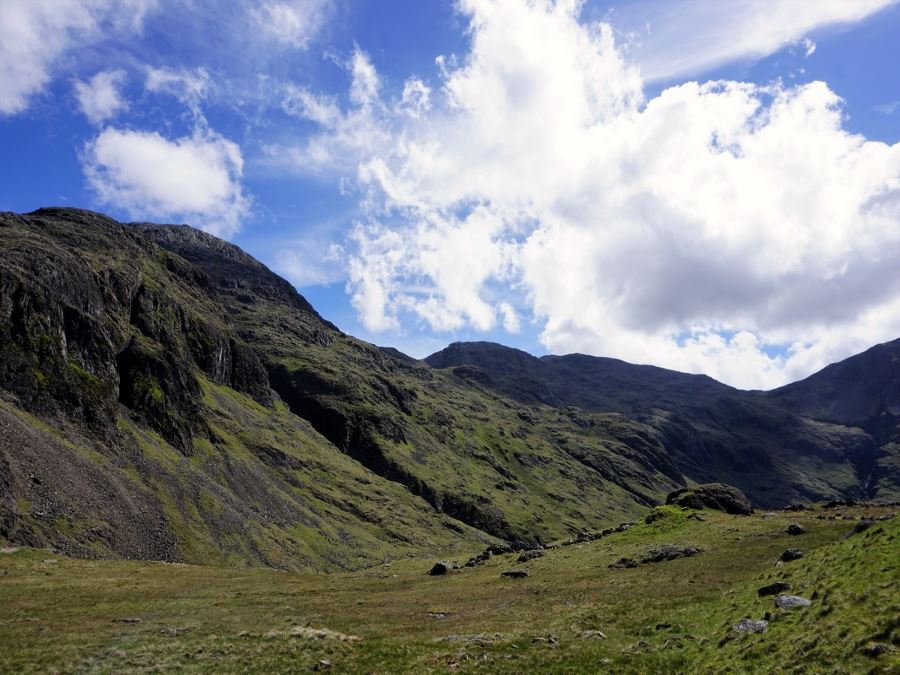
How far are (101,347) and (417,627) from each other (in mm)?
124993

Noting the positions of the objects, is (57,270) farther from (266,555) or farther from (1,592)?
(1,592)

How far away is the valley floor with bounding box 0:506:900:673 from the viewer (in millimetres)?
25234

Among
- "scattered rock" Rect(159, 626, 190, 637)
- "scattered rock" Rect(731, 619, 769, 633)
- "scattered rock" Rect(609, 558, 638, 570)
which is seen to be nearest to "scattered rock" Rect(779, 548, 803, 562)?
"scattered rock" Rect(609, 558, 638, 570)

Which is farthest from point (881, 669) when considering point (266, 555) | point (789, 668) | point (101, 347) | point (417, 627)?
point (101, 347)

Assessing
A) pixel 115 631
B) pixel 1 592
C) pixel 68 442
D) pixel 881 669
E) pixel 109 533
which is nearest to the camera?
pixel 881 669

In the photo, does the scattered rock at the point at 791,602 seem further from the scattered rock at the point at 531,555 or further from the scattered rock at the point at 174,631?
the scattered rock at the point at 531,555

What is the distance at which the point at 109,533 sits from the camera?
285 ft

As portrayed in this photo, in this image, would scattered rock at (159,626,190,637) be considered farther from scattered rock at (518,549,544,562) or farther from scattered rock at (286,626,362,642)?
scattered rock at (518,549,544,562)

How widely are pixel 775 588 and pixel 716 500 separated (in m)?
66.2

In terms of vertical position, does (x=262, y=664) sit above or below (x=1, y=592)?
below

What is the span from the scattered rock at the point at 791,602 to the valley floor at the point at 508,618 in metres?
0.48

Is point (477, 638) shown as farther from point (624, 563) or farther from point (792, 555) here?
A: point (624, 563)

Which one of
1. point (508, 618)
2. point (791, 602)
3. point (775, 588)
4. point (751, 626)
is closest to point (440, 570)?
point (508, 618)

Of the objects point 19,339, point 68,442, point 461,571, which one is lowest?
point 461,571
